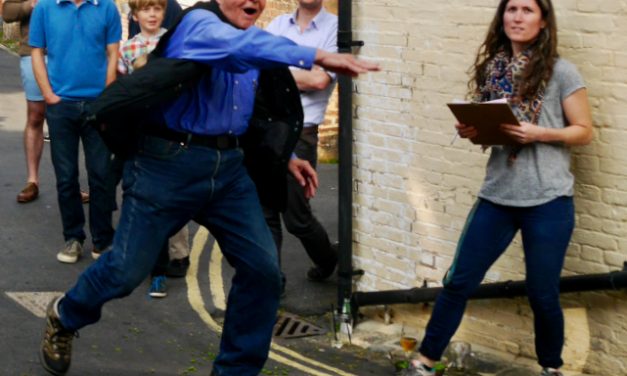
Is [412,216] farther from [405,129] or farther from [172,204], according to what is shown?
[172,204]

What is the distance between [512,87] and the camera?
271 inches

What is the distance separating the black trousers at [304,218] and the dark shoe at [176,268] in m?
0.77

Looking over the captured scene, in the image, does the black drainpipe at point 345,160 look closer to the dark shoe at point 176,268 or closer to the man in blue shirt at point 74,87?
the dark shoe at point 176,268

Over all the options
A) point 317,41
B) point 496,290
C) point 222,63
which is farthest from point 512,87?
point 317,41

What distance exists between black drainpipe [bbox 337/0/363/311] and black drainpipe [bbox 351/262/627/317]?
0.15 metres

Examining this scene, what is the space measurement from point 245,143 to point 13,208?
479 cm

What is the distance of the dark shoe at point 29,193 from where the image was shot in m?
11.3

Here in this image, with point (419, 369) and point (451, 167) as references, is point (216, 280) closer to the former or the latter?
point (451, 167)

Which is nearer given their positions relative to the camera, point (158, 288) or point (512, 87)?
point (512, 87)

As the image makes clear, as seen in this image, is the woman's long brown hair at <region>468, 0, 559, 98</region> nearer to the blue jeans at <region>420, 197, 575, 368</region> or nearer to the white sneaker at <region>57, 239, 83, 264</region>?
the blue jeans at <region>420, 197, 575, 368</region>

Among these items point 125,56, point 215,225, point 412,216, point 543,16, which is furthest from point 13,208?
point 543,16

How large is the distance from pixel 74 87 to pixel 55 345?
3.23 m

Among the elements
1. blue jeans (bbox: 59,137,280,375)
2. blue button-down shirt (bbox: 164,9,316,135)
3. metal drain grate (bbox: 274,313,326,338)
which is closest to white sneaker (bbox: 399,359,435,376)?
blue jeans (bbox: 59,137,280,375)

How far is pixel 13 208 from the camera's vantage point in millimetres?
11148
